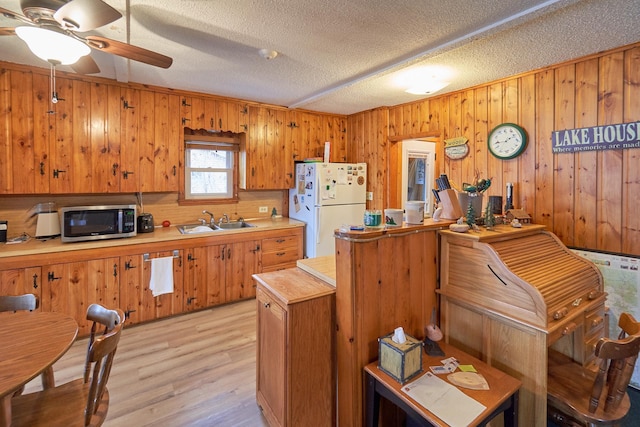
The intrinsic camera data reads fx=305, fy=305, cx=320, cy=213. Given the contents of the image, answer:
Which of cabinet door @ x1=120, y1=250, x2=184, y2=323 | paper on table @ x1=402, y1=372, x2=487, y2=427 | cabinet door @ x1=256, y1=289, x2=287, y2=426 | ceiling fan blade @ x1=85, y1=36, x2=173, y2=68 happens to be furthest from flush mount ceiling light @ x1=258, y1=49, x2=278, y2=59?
Result: paper on table @ x1=402, y1=372, x2=487, y2=427

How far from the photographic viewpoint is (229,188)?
439cm

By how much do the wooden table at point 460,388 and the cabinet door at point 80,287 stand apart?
2.73 metres

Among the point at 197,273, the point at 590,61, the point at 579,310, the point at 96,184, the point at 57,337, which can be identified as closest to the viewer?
the point at 57,337

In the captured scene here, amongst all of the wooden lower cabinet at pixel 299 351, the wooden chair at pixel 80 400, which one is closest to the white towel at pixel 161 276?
the wooden chair at pixel 80 400

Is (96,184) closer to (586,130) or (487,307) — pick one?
(487,307)

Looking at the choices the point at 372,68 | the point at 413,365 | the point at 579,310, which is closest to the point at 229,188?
the point at 372,68

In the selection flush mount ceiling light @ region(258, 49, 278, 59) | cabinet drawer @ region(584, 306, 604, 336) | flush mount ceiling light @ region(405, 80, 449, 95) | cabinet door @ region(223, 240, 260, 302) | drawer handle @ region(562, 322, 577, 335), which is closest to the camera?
drawer handle @ region(562, 322, 577, 335)

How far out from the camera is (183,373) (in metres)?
2.44

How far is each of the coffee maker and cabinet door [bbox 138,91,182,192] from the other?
0.84 meters

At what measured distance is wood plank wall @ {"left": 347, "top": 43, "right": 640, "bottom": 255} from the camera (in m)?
2.38

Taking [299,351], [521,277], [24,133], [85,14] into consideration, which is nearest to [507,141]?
[521,277]

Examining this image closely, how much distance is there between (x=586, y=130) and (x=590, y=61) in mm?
570

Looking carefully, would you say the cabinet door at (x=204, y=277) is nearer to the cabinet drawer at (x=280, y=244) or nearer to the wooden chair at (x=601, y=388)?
the cabinet drawer at (x=280, y=244)

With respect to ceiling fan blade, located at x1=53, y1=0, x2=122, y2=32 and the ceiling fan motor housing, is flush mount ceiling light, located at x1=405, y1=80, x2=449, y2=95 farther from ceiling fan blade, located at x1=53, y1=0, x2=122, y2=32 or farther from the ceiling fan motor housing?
the ceiling fan motor housing
